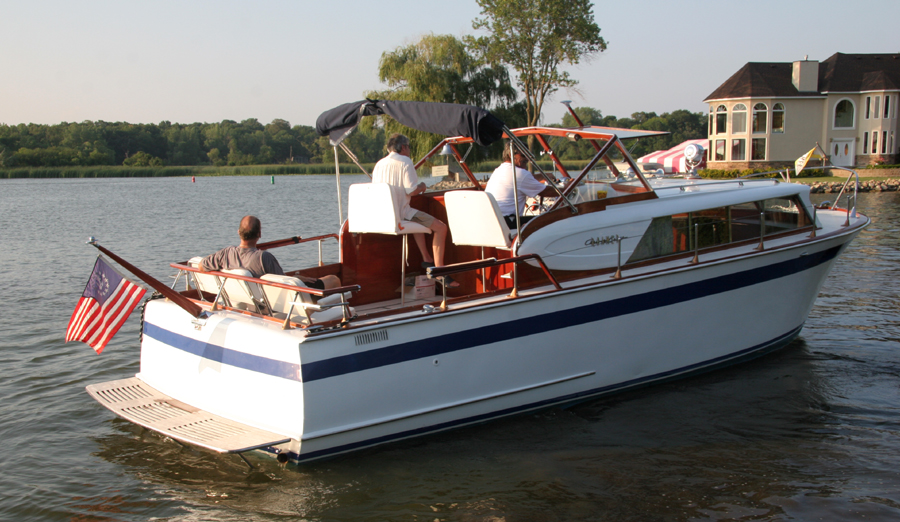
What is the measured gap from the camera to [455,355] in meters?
5.15

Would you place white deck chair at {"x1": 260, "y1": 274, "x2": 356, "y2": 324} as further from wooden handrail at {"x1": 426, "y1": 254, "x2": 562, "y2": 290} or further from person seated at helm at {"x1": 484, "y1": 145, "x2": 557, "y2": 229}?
person seated at helm at {"x1": 484, "y1": 145, "x2": 557, "y2": 229}

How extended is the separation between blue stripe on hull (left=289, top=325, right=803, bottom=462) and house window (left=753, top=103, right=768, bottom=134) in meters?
39.3

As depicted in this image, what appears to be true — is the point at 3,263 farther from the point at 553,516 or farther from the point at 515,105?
the point at 515,105

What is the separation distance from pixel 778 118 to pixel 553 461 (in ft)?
143

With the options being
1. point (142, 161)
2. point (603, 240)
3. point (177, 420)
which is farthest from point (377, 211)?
point (142, 161)

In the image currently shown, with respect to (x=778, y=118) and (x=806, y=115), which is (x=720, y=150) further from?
(x=806, y=115)

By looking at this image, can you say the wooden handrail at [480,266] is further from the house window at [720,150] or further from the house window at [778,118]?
the house window at [778,118]

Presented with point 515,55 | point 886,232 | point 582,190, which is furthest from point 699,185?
point 515,55

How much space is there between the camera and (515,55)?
136 ft

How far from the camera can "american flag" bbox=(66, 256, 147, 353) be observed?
537cm

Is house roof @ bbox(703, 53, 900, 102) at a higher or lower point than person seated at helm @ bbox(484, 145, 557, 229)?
higher

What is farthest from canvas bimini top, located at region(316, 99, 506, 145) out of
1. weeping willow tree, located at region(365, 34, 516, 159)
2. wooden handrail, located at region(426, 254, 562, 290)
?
weeping willow tree, located at region(365, 34, 516, 159)

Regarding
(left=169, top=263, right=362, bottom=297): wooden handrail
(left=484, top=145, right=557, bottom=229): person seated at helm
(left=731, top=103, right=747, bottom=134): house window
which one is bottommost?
(left=169, top=263, right=362, bottom=297): wooden handrail

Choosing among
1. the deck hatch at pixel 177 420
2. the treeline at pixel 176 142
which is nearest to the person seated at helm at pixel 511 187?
the deck hatch at pixel 177 420
